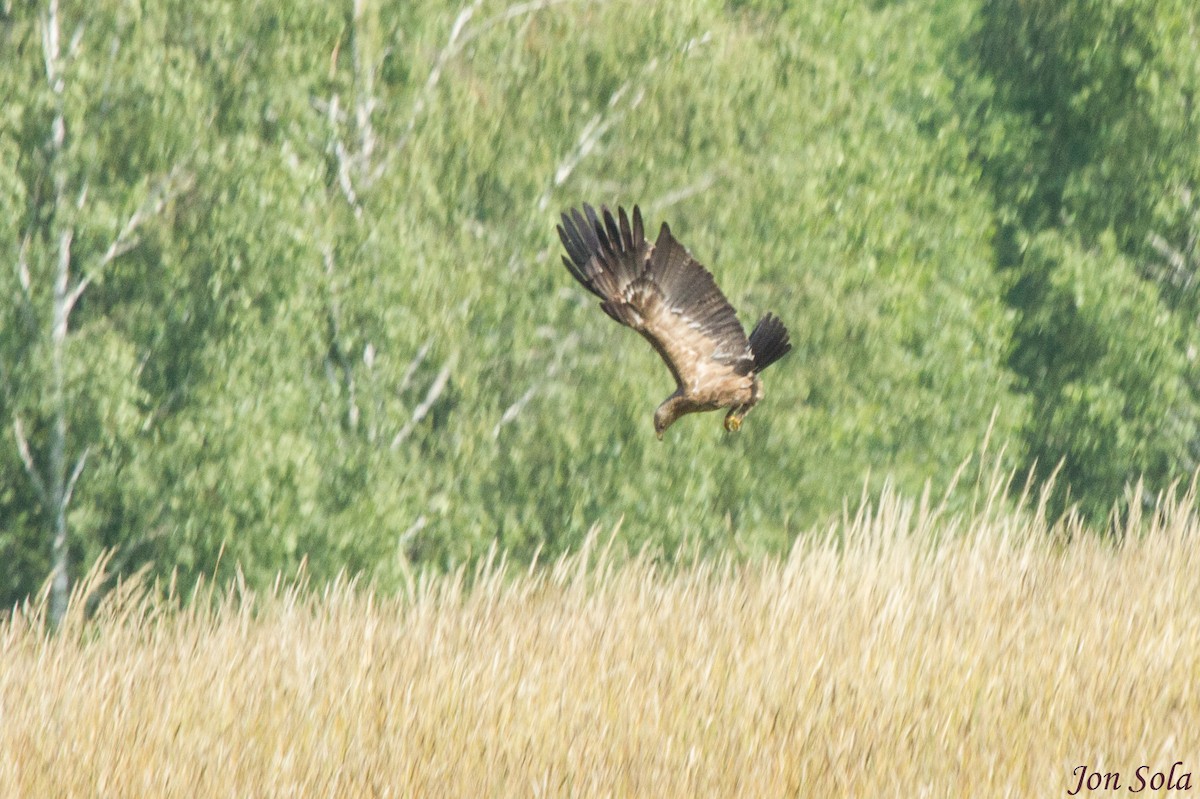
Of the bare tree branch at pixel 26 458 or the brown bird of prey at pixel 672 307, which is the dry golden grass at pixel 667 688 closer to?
the brown bird of prey at pixel 672 307

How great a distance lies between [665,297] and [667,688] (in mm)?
1182

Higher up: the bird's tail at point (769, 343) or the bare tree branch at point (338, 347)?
the bird's tail at point (769, 343)

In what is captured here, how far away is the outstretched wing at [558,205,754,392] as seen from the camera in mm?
5129

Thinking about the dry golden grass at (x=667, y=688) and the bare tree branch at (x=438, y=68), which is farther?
the bare tree branch at (x=438, y=68)

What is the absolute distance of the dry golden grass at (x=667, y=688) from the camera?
432cm

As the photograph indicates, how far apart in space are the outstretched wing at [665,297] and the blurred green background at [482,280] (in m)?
7.42

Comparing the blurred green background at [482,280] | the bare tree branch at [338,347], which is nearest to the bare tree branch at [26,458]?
the blurred green background at [482,280]

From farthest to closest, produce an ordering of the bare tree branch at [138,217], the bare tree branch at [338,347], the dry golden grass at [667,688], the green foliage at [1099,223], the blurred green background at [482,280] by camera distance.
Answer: the green foliage at [1099,223], the bare tree branch at [338,347], the bare tree branch at [138,217], the blurred green background at [482,280], the dry golden grass at [667,688]

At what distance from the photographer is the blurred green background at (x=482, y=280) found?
1391cm

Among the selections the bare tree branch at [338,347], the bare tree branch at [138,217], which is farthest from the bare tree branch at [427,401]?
the bare tree branch at [138,217]

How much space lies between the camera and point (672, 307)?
5242 mm

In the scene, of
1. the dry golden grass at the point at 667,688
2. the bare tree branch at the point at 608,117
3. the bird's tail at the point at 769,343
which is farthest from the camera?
the bare tree branch at the point at 608,117
